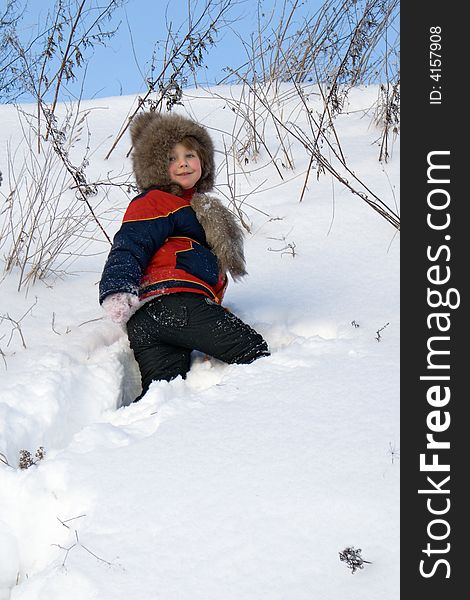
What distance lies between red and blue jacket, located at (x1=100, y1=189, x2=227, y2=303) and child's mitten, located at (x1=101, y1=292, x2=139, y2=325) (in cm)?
2

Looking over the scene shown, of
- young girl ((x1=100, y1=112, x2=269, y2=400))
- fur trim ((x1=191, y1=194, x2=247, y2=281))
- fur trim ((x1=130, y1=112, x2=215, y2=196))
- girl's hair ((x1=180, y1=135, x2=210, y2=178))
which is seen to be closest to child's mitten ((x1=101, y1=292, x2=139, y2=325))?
young girl ((x1=100, y1=112, x2=269, y2=400))

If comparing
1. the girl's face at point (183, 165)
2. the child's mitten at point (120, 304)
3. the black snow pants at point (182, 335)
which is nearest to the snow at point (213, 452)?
the black snow pants at point (182, 335)

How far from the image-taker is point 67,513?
201cm

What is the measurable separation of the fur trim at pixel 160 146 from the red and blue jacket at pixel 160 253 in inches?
3.4

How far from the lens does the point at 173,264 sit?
309 centimetres

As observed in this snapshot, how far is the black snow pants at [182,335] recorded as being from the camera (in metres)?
2.98

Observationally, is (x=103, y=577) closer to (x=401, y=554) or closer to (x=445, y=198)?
(x=401, y=554)

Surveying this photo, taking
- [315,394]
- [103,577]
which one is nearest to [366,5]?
[315,394]

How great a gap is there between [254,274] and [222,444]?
5.69 ft

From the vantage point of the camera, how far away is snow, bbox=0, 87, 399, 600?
174 centimetres

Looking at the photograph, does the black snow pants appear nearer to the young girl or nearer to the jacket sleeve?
the young girl

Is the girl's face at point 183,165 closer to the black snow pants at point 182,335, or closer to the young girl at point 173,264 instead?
the young girl at point 173,264

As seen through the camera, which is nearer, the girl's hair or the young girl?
the young girl

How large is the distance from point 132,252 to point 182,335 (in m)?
0.37
